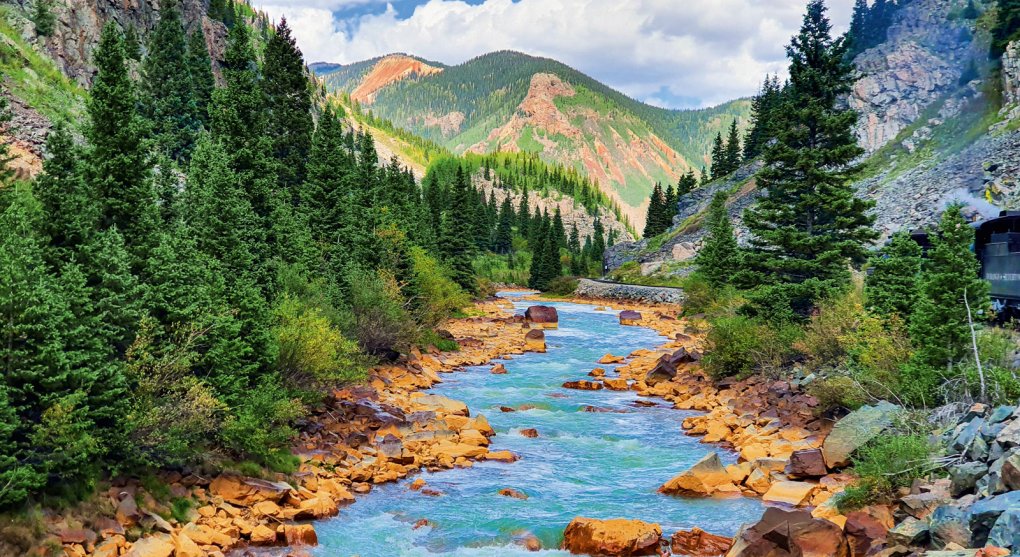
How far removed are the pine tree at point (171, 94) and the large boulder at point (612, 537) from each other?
62.6 m

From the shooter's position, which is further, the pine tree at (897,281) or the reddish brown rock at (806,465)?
the pine tree at (897,281)

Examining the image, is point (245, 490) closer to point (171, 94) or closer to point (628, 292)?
point (171, 94)

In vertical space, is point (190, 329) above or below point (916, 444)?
above

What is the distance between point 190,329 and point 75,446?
529 centimetres

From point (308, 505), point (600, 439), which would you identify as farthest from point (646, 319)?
point (308, 505)

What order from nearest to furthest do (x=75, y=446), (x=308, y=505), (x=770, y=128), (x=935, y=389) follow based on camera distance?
(x=75, y=446), (x=308, y=505), (x=935, y=389), (x=770, y=128)

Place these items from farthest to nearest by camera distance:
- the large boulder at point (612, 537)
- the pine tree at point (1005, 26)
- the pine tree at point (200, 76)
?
the pine tree at point (200, 76) → the pine tree at point (1005, 26) → the large boulder at point (612, 537)

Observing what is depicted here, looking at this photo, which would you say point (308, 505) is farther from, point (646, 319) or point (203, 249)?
point (646, 319)

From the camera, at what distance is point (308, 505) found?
19.0 meters

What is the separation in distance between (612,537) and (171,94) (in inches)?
2971

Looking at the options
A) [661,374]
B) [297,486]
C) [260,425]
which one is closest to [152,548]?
[297,486]

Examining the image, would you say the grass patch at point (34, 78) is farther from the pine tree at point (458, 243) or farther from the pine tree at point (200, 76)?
the pine tree at point (458, 243)

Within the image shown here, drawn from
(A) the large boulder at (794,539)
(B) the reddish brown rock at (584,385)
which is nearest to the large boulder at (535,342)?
(B) the reddish brown rock at (584,385)

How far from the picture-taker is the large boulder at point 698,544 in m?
16.6
